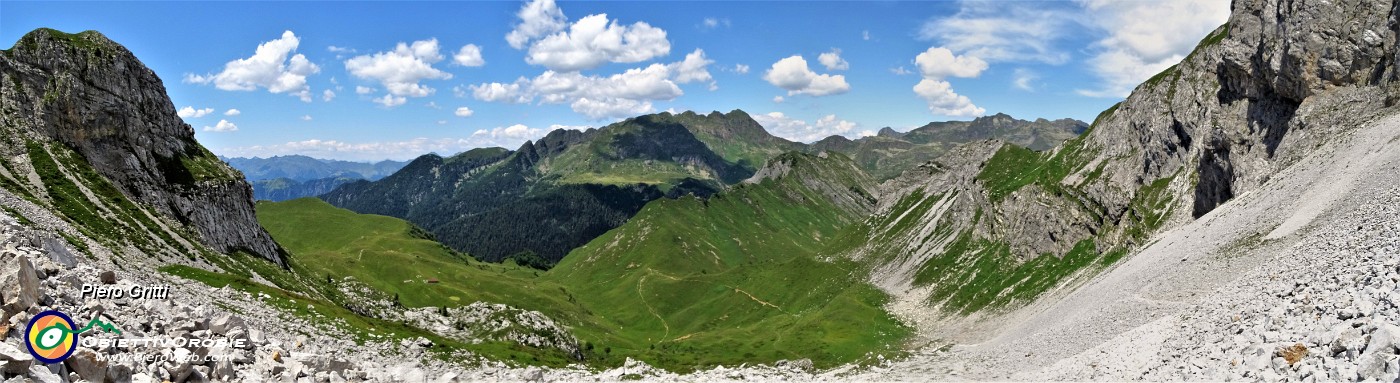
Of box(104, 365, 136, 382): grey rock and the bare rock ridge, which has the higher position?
the bare rock ridge

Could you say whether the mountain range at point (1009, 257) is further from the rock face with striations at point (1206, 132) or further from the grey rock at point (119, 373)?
the rock face with striations at point (1206, 132)

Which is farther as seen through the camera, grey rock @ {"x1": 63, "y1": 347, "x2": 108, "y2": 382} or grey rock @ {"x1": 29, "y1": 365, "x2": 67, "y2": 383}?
grey rock @ {"x1": 63, "y1": 347, "x2": 108, "y2": 382}

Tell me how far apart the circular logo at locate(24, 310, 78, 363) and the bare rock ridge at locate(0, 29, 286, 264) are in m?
96.6

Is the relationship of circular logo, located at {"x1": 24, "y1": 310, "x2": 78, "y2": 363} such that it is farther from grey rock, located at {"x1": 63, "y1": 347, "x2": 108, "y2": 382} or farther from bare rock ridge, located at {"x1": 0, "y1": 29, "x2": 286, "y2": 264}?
bare rock ridge, located at {"x1": 0, "y1": 29, "x2": 286, "y2": 264}

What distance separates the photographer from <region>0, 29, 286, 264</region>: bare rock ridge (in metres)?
95.9

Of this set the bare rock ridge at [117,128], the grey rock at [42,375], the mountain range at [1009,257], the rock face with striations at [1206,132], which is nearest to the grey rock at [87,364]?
the mountain range at [1009,257]

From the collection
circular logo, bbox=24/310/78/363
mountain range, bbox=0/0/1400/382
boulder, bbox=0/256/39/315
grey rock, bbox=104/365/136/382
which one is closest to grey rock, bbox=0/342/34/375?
mountain range, bbox=0/0/1400/382

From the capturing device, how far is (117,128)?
105 metres

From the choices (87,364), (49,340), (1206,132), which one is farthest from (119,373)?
(1206,132)

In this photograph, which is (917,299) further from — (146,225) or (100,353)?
(100,353)

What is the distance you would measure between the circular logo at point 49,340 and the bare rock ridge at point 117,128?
9664 centimetres

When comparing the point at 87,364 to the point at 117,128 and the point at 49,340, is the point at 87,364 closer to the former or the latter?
the point at 49,340

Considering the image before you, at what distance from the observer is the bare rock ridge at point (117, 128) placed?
95.9 meters

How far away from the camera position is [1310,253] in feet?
161
